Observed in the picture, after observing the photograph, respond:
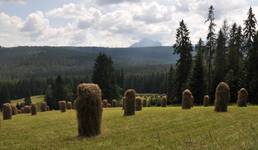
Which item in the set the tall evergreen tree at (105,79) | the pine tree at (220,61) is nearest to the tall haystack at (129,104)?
the pine tree at (220,61)

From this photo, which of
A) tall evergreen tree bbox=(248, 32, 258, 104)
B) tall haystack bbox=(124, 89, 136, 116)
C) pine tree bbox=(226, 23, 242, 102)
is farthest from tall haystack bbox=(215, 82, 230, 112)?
pine tree bbox=(226, 23, 242, 102)

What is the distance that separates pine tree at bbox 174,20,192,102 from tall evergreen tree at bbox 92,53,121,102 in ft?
60.3

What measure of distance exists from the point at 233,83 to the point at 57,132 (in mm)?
46305

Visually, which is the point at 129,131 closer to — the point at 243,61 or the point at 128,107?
the point at 128,107

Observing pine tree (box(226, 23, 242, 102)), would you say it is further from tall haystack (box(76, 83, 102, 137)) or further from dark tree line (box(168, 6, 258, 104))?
tall haystack (box(76, 83, 102, 137))

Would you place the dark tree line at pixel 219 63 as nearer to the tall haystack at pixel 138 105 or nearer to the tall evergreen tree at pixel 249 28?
the tall evergreen tree at pixel 249 28

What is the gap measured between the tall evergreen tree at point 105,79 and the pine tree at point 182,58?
724 inches

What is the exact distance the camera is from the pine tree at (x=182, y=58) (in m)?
73.0

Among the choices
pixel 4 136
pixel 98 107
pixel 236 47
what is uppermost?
pixel 236 47

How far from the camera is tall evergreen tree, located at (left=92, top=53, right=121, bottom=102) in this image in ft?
286

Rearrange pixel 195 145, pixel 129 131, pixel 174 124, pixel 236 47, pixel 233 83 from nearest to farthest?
pixel 195 145
pixel 129 131
pixel 174 124
pixel 233 83
pixel 236 47

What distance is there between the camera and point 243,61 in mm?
69125

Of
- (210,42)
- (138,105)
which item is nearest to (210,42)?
(210,42)

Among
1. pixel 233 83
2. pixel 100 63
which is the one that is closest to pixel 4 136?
pixel 233 83
